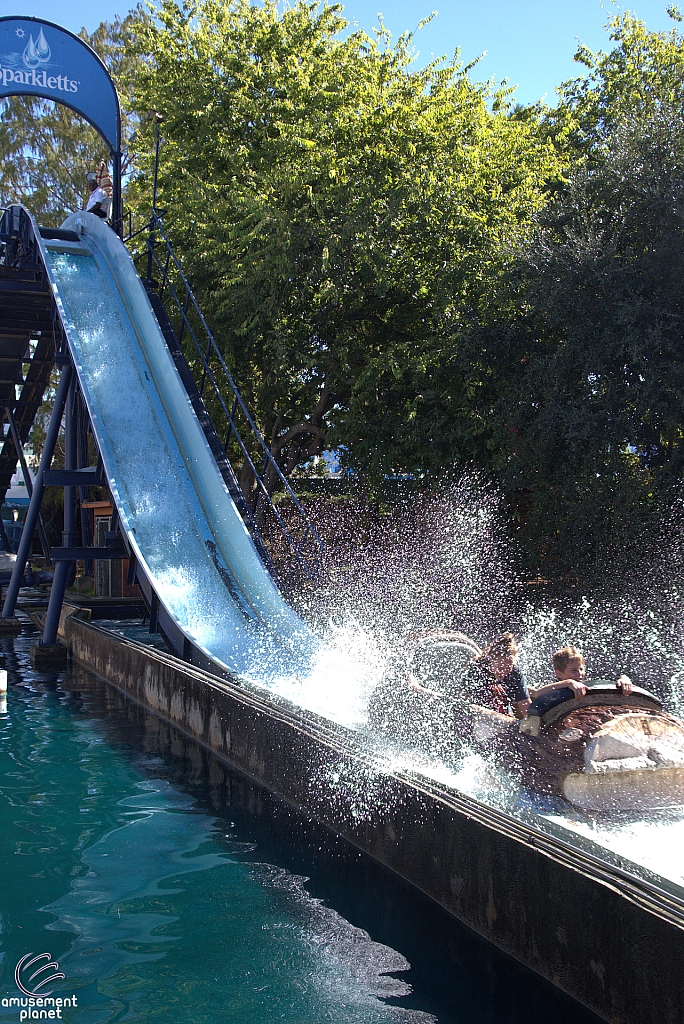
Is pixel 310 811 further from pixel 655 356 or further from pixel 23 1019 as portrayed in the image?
pixel 655 356

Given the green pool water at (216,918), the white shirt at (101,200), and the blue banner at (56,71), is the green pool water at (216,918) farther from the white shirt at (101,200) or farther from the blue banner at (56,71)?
the blue banner at (56,71)

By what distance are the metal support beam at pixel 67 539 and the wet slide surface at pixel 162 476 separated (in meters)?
0.91

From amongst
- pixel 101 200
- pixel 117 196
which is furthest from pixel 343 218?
pixel 101 200

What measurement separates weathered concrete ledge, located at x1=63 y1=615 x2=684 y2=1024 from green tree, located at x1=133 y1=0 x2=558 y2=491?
7289 millimetres

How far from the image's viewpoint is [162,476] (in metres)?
11.6

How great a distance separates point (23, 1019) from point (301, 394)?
1411 cm

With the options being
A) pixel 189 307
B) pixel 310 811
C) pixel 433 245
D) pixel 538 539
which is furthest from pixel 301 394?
pixel 310 811

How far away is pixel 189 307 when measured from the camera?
58.2 ft

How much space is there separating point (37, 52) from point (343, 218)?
6162 mm

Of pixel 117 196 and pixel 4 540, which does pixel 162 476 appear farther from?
pixel 4 540

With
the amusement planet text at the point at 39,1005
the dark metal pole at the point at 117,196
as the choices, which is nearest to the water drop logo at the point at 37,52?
the dark metal pole at the point at 117,196

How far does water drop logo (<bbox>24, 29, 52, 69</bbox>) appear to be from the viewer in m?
15.5

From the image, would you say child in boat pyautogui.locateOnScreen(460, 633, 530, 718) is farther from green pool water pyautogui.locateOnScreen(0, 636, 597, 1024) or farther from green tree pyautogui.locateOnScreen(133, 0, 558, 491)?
green tree pyautogui.locateOnScreen(133, 0, 558, 491)

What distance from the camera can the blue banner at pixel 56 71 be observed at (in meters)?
15.4
